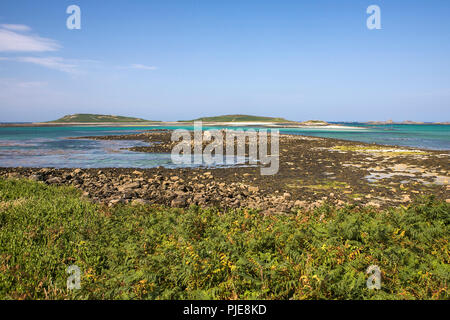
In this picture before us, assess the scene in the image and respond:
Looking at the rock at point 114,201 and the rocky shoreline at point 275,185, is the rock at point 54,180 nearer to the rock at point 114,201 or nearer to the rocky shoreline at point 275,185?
the rocky shoreline at point 275,185

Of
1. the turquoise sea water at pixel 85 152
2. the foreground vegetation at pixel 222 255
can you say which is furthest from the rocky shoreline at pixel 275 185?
the turquoise sea water at pixel 85 152

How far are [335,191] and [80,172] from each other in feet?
56.2

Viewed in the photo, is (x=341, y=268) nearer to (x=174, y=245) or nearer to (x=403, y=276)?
(x=403, y=276)

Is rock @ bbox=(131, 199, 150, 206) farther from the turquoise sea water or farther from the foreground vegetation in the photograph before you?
the turquoise sea water

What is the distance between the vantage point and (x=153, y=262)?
585 centimetres

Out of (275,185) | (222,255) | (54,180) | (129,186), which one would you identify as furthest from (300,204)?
(54,180)

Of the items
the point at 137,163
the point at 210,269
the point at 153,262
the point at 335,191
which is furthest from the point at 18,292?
the point at 137,163

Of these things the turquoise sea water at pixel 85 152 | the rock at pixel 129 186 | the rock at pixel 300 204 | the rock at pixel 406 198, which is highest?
the turquoise sea water at pixel 85 152

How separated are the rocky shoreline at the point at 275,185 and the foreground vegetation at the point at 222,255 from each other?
11.2 feet

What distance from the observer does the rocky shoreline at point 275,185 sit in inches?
511

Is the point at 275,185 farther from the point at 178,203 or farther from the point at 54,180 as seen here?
the point at 54,180

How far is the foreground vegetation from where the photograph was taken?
4969 mm

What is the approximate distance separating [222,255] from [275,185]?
11.1 metres
